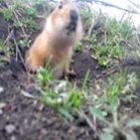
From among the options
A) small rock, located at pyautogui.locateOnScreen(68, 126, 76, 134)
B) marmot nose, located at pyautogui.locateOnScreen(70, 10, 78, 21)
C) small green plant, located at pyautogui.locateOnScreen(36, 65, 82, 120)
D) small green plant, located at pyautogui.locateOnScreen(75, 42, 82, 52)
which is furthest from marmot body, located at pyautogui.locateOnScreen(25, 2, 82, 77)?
small rock, located at pyautogui.locateOnScreen(68, 126, 76, 134)

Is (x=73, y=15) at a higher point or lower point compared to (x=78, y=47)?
higher

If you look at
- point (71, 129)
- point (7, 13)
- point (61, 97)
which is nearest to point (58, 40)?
point (61, 97)

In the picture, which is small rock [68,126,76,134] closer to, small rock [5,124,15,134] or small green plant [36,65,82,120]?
small green plant [36,65,82,120]

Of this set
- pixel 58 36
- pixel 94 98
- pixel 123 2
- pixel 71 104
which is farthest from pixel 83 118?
pixel 123 2

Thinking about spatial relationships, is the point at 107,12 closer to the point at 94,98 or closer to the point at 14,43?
the point at 14,43

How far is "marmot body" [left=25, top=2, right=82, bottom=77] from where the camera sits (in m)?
2.71

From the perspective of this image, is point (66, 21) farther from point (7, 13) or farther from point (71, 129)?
point (7, 13)

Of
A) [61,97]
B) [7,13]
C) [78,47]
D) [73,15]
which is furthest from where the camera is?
[7,13]

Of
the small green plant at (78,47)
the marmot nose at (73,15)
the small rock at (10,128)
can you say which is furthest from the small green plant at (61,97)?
the small green plant at (78,47)

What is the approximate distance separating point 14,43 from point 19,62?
260 mm

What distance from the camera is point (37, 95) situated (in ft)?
8.40

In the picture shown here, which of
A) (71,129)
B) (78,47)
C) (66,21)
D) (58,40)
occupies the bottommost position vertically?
(78,47)

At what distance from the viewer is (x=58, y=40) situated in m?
2.84

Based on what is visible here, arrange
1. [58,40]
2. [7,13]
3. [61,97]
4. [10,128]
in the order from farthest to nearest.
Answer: [7,13] < [58,40] < [61,97] < [10,128]
